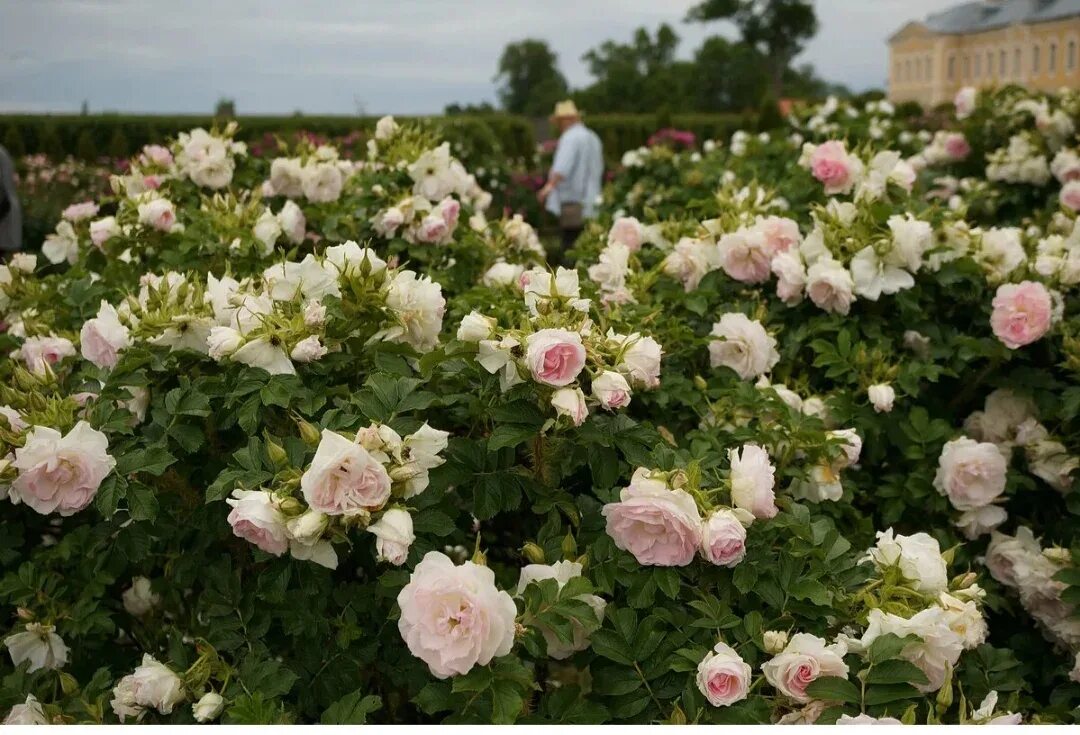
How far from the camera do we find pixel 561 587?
129cm

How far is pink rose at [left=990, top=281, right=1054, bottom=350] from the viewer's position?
2.07 meters

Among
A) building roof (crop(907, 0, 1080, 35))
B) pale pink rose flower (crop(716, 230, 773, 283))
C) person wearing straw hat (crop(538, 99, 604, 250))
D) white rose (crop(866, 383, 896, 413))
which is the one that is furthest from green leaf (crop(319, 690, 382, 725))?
building roof (crop(907, 0, 1080, 35))

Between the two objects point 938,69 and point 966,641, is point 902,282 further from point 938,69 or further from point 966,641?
point 938,69

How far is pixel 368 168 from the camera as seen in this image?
108 inches

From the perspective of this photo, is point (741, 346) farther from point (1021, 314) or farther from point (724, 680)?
point (724, 680)

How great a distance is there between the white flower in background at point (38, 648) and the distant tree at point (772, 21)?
5072 cm

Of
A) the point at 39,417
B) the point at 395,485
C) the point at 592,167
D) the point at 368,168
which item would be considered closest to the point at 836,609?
the point at 395,485

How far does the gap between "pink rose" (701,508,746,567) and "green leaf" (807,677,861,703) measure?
0.18 meters

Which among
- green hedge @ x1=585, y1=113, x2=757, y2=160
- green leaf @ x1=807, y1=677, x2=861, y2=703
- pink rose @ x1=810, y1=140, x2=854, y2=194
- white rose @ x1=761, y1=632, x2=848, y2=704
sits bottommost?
green leaf @ x1=807, y1=677, x2=861, y2=703

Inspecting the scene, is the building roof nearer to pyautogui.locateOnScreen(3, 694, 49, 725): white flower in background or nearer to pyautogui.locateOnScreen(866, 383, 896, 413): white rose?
pyautogui.locateOnScreen(866, 383, 896, 413): white rose

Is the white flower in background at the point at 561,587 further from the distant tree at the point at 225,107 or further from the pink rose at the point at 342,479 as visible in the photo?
the distant tree at the point at 225,107

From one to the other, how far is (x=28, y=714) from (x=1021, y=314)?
6.16 feet

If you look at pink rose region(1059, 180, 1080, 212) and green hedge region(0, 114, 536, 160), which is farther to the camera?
green hedge region(0, 114, 536, 160)

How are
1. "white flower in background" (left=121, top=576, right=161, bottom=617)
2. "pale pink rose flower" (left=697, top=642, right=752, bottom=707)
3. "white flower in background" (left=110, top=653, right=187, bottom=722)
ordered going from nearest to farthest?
"pale pink rose flower" (left=697, top=642, right=752, bottom=707) < "white flower in background" (left=110, top=653, right=187, bottom=722) < "white flower in background" (left=121, top=576, right=161, bottom=617)
